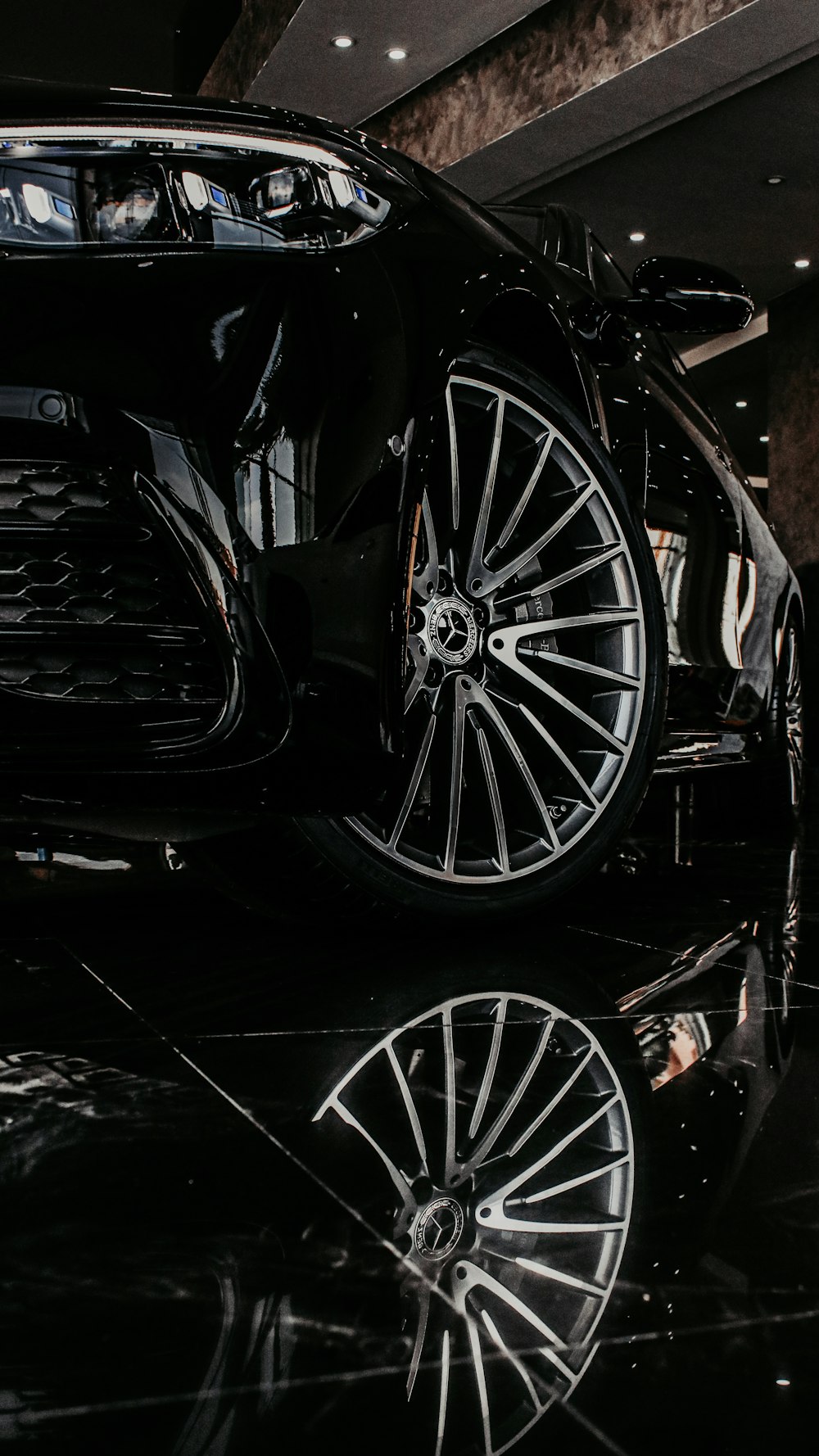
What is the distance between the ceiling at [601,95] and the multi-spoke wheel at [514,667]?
5.54m

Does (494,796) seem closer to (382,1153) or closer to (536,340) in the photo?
(536,340)

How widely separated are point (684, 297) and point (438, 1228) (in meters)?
1.66

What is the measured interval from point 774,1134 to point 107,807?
698 millimetres

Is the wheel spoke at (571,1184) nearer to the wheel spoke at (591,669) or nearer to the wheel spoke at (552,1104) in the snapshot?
the wheel spoke at (552,1104)

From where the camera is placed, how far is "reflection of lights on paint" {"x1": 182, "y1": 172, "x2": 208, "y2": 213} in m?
1.20

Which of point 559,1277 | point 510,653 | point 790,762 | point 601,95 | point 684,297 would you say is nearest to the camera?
point 559,1277

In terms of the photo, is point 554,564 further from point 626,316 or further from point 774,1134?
point 774,1134

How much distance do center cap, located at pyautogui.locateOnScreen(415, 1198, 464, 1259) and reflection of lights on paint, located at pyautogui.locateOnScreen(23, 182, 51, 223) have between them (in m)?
0.89

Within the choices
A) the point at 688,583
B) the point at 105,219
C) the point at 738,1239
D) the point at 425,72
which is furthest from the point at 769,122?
the point at 738,1239

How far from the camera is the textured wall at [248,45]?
24.3 feet

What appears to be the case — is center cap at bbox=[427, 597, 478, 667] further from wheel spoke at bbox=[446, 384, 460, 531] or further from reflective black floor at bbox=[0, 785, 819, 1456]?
reflective black floor at bbox=[0, 785, 819, 1456]

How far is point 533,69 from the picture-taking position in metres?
7.29

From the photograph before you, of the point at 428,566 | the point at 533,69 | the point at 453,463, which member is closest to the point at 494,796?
the point at 428,566

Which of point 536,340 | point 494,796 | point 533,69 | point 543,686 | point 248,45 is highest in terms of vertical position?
point 248,45
